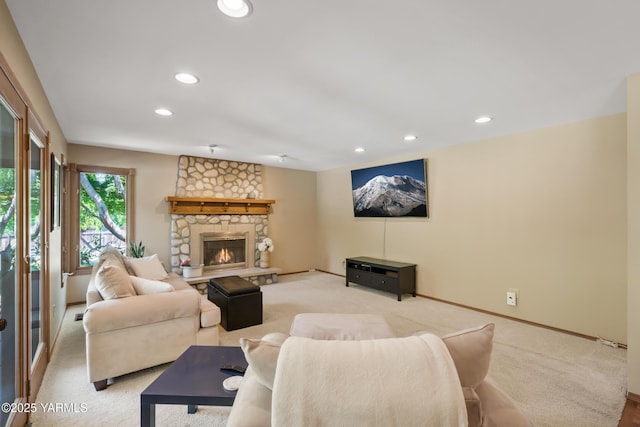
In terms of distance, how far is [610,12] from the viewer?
5.01ft

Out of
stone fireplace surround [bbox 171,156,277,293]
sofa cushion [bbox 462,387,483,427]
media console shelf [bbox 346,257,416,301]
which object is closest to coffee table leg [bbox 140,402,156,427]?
sofa cushion [bbox 462,387,483,427]

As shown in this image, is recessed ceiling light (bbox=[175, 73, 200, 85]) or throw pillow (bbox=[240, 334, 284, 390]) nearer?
throw pillow (bbox=[240, 334, 284, 390])

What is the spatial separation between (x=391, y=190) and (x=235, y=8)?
4117 millimetres

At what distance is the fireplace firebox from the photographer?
5469mm

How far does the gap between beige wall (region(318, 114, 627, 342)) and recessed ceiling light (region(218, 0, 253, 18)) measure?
3602mm

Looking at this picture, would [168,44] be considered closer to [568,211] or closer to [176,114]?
[176,114]

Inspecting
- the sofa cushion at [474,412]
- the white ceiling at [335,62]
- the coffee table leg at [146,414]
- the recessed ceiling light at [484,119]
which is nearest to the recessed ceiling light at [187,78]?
the white ceiling at [335,62]

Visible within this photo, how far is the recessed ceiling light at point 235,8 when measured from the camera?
4.77 ft

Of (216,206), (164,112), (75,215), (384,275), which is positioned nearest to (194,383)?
(164,112)

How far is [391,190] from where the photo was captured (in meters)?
5.18

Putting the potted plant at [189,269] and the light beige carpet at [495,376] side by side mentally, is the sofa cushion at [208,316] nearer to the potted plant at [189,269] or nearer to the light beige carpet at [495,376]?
the light beige carpet at [495,376]

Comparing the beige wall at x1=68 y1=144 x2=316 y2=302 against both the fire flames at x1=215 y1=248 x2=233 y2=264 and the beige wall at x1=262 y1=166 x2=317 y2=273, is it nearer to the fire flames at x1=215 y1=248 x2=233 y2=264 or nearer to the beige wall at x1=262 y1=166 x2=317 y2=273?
the beige wall at x1=262 y1=166 x2=317 y2=273

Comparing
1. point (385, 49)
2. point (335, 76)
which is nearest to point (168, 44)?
point (335, 76)

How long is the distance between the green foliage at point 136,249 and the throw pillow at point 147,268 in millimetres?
917
